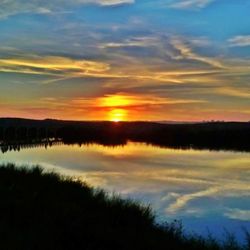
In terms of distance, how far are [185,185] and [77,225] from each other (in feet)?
45.0

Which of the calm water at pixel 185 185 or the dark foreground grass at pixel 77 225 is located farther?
the calm water at pixel 185 185

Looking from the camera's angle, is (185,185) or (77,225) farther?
(185,185)

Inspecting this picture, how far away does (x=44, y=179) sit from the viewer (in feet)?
46.1

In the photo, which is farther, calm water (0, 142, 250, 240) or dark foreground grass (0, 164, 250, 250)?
calm water (0, 142, 250, 240)

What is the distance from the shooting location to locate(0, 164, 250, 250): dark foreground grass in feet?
23.8

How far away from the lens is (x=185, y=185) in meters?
21.3

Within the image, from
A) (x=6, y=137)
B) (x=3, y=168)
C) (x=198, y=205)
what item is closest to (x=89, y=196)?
(x=3, y=168)

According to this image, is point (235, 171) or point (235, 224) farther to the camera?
point (235, 171)

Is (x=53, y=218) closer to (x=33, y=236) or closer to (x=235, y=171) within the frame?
(x=33, y=236)

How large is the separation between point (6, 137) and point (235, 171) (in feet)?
124

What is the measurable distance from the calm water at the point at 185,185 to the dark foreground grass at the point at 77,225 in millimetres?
2553

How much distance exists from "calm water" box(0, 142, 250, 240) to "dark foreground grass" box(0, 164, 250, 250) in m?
2.55

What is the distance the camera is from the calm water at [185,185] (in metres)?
14.3

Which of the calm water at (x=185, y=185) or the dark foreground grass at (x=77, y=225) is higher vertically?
the dark foreground grass at (x=77, y=225)
